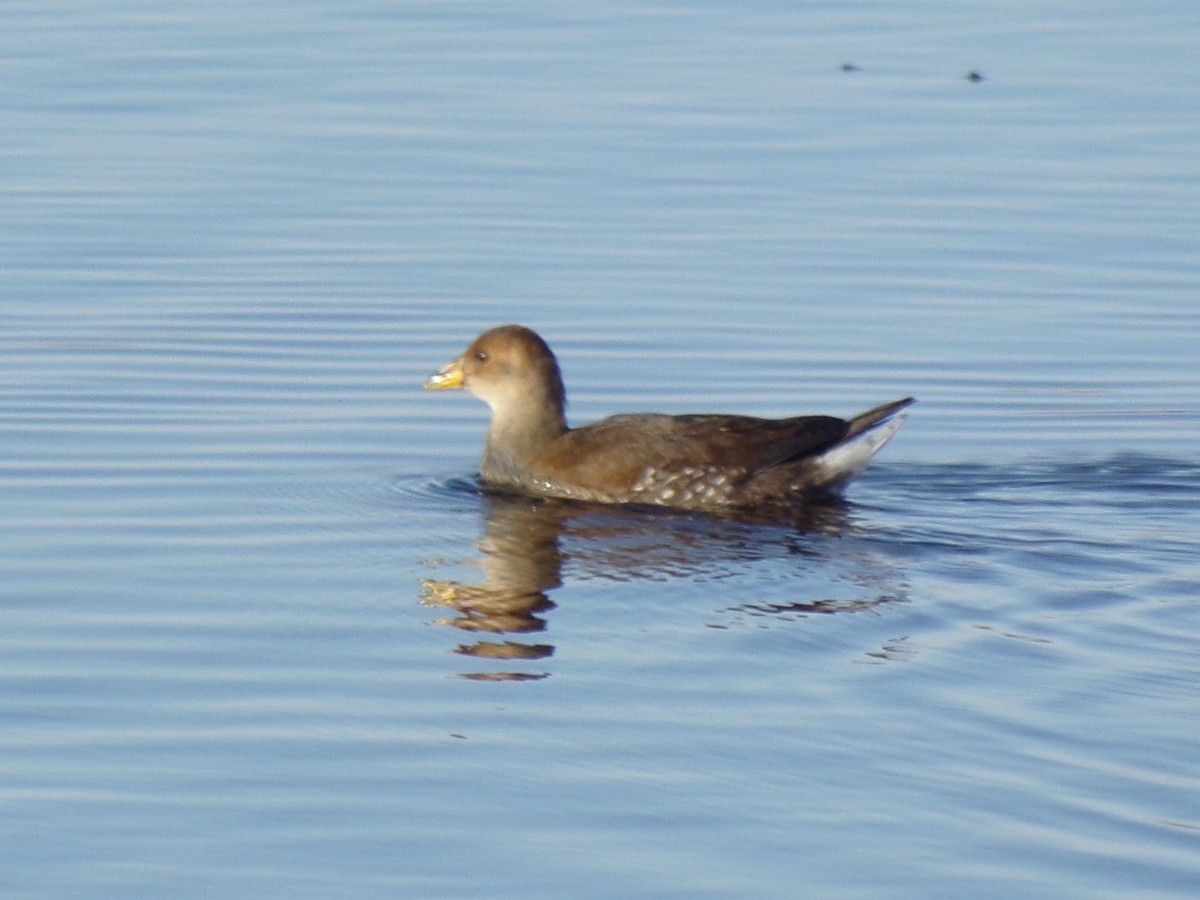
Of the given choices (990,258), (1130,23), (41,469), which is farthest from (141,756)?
(1130,23)

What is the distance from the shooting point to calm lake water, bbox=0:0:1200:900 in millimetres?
6656

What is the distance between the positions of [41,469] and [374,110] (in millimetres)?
8089

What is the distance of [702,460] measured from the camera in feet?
35.4

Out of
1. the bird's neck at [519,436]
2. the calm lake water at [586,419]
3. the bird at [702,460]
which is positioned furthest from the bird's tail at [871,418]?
the bird's neck at [519,436]

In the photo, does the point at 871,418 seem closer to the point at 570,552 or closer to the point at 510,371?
the point at 570,552

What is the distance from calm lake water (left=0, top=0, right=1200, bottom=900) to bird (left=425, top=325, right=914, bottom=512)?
21 centimetres

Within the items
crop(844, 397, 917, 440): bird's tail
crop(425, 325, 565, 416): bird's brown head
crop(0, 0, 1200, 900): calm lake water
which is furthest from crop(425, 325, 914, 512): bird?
crop(425, 325, 565, 416): bird's brown head

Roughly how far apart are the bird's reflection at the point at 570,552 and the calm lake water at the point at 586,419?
4cm

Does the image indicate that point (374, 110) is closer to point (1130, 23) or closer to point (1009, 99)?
point (1009, 99)

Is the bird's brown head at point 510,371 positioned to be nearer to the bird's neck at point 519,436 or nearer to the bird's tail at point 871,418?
the bird's neck at point 519,436

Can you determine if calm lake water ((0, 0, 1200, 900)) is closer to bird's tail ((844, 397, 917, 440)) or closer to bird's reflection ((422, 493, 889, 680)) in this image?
bird's reflection ((422, 493, 889, 680))

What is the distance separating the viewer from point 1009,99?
1895 centimetres

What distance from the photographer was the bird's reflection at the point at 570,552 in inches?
342

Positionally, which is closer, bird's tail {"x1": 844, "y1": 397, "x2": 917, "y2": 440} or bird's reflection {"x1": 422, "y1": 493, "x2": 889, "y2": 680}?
bird's reflection {"x1": 422, "y1": 493, "x2": 889, "y2": 680}
